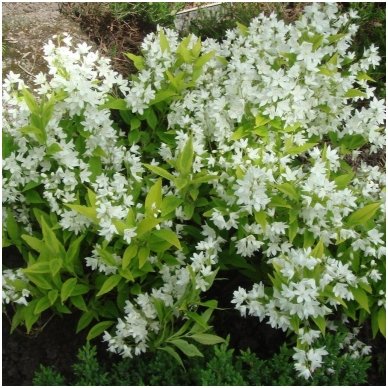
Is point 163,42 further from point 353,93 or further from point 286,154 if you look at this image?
point 353,93

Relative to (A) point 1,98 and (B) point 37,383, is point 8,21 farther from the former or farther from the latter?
(B) point 37,383

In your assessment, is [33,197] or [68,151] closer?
[68,151]

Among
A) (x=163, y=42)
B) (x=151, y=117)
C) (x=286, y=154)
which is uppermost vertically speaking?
(x=163, y=42)

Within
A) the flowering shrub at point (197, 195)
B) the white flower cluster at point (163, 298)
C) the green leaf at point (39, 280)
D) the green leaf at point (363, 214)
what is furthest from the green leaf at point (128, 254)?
the green leaf at point (363, 214)

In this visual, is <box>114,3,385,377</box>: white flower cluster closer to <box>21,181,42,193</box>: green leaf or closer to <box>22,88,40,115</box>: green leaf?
<box>22,88,40,115</box>: green leaf

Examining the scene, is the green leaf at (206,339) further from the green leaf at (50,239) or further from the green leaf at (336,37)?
the green leaf at (336,37)

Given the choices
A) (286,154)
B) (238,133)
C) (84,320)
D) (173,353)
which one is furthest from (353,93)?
(84,320)

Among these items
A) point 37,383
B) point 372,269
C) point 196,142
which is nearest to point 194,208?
point 196,142
